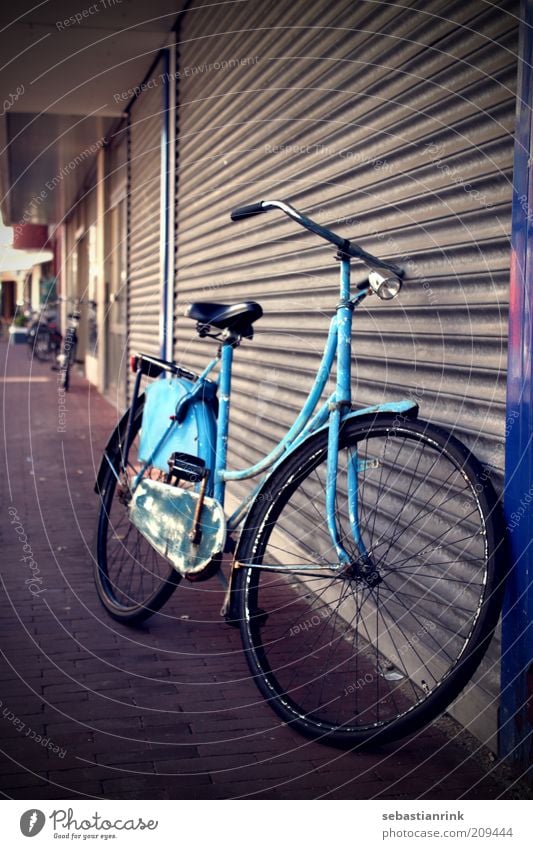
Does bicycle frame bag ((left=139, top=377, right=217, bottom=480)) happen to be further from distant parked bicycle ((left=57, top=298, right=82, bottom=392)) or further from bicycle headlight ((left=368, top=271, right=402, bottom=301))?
distant parked bicycle ((left=57, top=298, right=82, bottom=392))

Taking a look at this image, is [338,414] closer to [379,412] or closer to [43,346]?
[379,412]

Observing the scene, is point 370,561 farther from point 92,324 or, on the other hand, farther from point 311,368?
point 92,324

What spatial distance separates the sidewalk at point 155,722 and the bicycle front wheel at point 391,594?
13 centimetres

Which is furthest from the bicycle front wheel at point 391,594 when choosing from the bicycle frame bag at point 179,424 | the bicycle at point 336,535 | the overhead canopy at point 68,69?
the overhead canopy at point 68,69

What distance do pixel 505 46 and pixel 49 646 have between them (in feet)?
8.86

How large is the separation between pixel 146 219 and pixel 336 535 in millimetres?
7622

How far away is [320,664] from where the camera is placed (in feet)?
11.8

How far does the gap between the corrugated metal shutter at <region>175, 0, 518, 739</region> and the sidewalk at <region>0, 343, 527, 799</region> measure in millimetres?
Result: 391

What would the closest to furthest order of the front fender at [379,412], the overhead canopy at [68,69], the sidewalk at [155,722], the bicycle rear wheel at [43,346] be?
the sidewalk at [155,722], the front fender at [379,412], the overhead canopy at [68,69], the bicycle rear wheel at [43,346]

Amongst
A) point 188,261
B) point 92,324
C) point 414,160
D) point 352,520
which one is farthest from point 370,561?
point 92,324

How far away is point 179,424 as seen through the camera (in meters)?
3.85

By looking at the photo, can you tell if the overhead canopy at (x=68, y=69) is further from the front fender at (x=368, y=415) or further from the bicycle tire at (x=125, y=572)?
the front fender at (x=368, y=415)

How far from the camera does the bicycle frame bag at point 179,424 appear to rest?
12.3ft

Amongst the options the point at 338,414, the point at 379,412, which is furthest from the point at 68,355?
the point at 379,412
